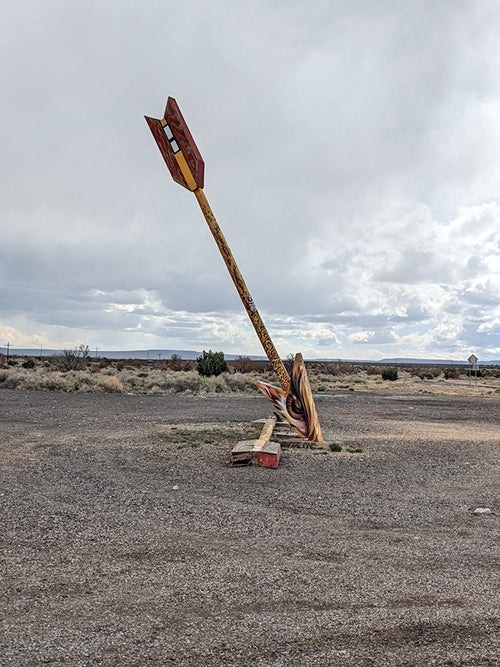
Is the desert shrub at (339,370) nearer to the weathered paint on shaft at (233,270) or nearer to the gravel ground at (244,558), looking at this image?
the weathered paint on shaft at (233,270)

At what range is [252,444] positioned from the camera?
38.0 feet

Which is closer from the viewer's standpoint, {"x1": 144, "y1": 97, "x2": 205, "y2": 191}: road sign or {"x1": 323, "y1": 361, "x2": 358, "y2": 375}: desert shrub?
{"x1": 144, "y1": 97, "x2": 205, "y2": 191}: road sign

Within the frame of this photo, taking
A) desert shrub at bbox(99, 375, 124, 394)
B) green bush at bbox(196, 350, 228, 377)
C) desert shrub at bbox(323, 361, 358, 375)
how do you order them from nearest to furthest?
desert shrub at bbox(99, 375, 124, 394) < green bush at bbox(196, 350, 228, 377) < desert shrub at bbox(323, 361, 358, 375)

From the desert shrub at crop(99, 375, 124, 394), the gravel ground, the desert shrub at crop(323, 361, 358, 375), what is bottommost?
the gravel ground

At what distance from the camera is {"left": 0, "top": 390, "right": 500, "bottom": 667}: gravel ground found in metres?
4.00

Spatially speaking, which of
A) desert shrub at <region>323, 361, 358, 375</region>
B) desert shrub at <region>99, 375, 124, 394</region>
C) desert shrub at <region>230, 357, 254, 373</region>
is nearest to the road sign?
desert shrub at <region>99, 375, 124, 394</region>

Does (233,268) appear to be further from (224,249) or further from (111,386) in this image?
(111,386)

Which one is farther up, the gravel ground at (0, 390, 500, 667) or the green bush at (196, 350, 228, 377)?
the green bush at (196, 350, 228, 377)

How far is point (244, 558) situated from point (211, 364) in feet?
115

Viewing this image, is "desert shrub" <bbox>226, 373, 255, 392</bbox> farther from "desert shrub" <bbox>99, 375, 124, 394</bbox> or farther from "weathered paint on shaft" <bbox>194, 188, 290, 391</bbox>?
"weathered paint on shaft" <bbox>194, 188, 290, 391</bbox>

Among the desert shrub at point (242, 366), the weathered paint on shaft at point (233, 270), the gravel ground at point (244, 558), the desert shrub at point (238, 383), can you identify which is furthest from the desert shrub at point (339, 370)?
the gravel ground at point (244, 558)

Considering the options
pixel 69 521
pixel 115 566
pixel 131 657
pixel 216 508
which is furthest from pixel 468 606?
pixel 69 521

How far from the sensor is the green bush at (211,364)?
133 feet

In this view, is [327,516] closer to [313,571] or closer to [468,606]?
[313,571]
